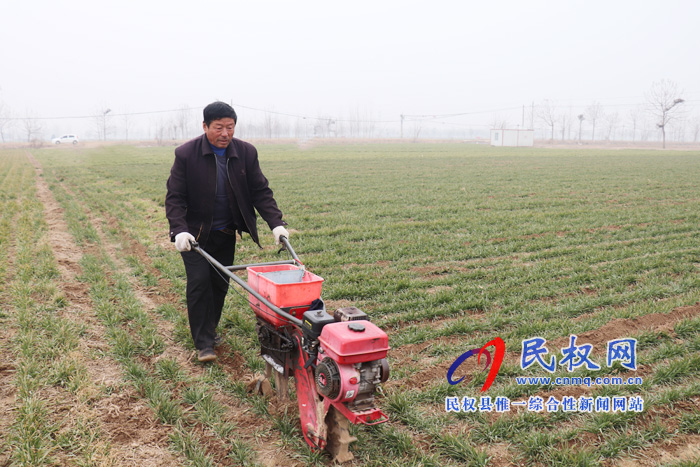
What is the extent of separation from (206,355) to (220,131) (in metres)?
2.01

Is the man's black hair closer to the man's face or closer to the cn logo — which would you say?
the man's face

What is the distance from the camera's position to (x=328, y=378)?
2805 mm

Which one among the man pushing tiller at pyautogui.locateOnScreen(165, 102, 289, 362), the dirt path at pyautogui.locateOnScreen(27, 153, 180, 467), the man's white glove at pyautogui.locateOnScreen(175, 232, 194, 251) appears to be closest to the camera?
the dirt path at pyautogui.locateOnScreen(27, 153, 180, 467)

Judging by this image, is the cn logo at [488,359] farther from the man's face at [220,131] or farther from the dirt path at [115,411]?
the man's face at [220,131]

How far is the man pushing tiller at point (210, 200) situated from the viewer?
4.20 meters

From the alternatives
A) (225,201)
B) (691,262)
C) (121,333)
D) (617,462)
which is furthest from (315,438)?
(691,262)

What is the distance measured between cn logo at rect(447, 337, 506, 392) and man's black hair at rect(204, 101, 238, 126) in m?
2.70

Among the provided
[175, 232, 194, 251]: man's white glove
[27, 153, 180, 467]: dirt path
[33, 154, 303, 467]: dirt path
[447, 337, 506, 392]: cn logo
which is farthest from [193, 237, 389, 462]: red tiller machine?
[447, 337, 506, 392]: cn logo

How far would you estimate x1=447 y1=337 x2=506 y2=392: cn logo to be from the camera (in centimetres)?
390

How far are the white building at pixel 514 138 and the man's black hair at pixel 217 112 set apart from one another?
80.5 metres

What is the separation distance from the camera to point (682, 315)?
17.5 feet

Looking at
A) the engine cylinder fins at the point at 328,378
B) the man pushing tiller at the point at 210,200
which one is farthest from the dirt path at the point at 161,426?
the engine cylinder fins at the point at 328,378

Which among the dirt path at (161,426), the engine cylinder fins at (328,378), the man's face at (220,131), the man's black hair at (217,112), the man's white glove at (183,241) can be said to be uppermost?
the man's black hair at (217,112)

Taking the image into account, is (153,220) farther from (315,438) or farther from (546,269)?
(315,438)
